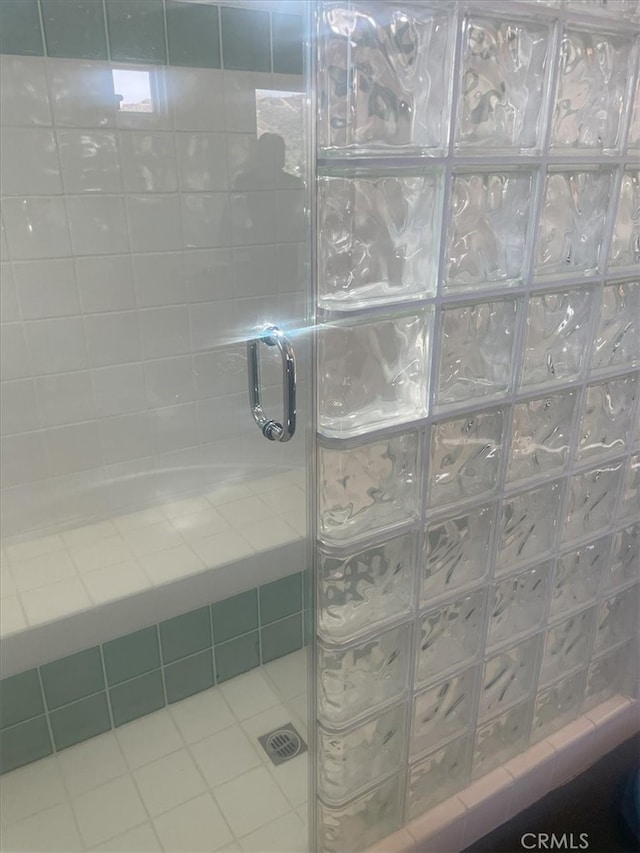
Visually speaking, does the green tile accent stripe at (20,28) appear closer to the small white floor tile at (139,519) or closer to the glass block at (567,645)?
the small white floor tile at (139,519)

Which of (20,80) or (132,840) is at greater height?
(20,80)

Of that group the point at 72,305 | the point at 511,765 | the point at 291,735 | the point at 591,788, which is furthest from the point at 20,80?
the point at 591,788

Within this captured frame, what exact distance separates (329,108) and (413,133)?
122 mm

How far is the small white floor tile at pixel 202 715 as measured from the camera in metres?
1.63

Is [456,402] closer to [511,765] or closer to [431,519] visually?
[431,519]

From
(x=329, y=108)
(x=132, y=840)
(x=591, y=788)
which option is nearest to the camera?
(x=329, y=108)

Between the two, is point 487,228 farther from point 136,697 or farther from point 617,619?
point 136,697

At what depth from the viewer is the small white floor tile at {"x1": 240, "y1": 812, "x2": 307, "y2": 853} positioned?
1.35 metres

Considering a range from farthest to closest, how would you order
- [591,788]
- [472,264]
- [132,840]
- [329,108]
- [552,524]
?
[591,788] → [132,840] → [552,524] → [472,264] → [329,108]

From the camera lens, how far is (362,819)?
1.23 metres

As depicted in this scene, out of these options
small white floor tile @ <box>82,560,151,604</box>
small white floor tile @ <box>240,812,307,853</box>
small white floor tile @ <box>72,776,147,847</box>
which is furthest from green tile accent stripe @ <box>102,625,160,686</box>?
small white floor tile @ <box>240,812,307,853</box>

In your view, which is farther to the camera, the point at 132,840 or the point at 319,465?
the point at 132,840

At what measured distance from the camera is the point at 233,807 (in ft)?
4.75

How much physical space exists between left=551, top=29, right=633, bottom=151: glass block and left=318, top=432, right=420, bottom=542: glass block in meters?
0.48
